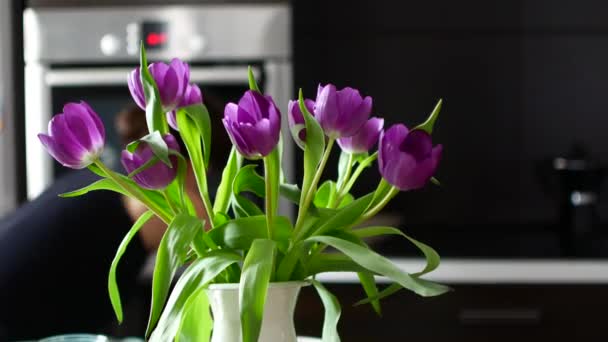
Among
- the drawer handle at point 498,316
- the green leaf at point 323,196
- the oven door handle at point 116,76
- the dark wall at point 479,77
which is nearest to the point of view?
the green leaf at point 323,196

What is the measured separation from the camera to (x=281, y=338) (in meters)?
0.70

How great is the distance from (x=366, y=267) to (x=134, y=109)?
1.73m

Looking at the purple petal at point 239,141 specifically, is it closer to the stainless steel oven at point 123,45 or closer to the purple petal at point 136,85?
the purple petal at point 136,85

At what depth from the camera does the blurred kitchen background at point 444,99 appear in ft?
7.31

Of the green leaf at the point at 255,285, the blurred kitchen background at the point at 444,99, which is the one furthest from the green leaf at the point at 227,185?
the blurred kitchen background at the point at 444,99

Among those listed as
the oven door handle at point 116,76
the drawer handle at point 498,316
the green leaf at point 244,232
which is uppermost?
the oven door handle at point 116,76

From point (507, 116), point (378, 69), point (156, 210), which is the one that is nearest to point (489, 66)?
point (507, 116)

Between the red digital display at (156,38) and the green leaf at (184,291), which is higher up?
the red digital display at (156,38)

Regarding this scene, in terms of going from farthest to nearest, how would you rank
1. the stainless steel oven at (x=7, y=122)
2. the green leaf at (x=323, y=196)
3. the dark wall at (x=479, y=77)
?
1. the dark wall at (x=479, y=77)
2. the stainless steel oven at (x=7, y=122)
3. the green leaf at (x=323, y=196)

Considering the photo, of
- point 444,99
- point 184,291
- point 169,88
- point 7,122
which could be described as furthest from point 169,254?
point 444,99

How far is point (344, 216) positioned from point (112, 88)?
1.74 m

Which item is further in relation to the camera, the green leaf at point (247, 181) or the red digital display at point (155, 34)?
the red digital display at point (155, 34)

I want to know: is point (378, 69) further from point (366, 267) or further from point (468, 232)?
point (366, 267)

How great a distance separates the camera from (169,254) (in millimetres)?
668
